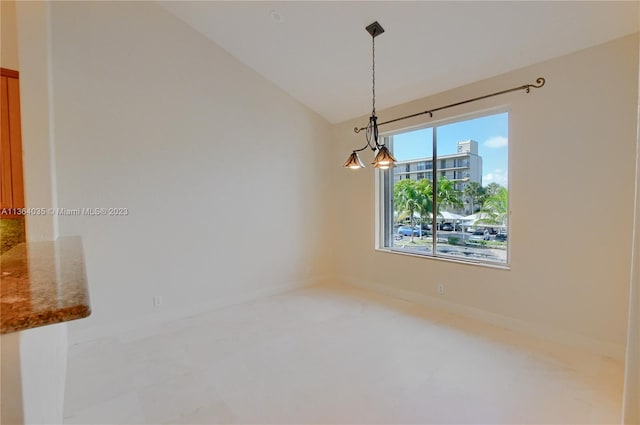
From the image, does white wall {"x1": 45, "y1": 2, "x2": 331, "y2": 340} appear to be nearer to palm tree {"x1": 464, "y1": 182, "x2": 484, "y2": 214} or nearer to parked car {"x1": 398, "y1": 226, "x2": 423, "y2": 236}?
parked car {"x1": 398, "y1": 226, "x2": 423, "y2": 236}

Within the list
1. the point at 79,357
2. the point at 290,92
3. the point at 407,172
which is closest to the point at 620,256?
the point at 407,172

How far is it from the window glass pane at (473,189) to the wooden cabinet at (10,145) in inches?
160

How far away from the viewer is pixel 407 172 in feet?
13.8

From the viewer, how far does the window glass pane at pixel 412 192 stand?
393cm

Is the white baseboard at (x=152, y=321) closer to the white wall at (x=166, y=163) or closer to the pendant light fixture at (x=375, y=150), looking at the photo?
the white wall at (x=166, y=163)

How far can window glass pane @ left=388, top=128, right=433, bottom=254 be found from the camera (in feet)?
12.9

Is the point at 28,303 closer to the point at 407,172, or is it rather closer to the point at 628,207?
the point at 628,207

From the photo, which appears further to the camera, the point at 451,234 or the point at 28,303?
the point at 451,234

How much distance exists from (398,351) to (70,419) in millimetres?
2473

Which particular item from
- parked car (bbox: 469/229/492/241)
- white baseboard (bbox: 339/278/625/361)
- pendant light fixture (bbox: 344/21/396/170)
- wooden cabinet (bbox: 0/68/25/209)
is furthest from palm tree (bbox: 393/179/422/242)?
wooden cabinet (bbox: 0/68/25/209)

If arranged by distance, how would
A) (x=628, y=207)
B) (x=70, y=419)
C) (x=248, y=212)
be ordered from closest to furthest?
(x=70, y=419)
(x=628, y=207)
(x=248, y=212)

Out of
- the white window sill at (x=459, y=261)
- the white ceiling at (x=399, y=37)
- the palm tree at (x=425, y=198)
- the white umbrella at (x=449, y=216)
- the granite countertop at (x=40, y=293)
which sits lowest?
the white window sill at (x=459, y=261)

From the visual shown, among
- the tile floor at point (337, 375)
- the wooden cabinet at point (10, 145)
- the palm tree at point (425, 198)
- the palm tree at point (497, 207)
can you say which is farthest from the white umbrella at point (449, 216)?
the wooden cabinet at point (10, 145)

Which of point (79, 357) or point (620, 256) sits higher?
point (620, 256)
